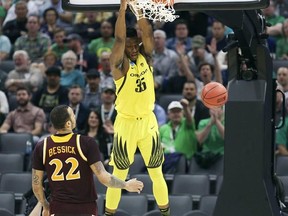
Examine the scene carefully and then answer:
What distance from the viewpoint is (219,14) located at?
9867 millimetres

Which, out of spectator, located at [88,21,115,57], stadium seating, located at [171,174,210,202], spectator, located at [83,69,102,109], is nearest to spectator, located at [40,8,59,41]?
spectator, located at [88,21,115,57]

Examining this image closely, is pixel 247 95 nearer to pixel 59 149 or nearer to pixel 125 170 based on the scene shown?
pixel 125 170

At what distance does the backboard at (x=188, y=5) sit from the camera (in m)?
9.41

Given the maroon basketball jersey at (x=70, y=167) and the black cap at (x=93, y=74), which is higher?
the black cap at (x=93, y=74)

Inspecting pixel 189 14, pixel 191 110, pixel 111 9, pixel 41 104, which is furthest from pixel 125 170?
pixel 189 14

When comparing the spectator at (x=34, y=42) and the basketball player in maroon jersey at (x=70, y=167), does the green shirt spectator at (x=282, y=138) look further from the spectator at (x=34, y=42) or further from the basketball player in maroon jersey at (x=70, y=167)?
the spectator at (x=34, y=42)

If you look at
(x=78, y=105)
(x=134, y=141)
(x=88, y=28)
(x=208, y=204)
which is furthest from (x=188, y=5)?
(x=88, y=28)

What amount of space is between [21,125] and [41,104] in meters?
0.67

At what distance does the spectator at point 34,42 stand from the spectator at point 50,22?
2.04ft

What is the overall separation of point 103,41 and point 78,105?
112 inches

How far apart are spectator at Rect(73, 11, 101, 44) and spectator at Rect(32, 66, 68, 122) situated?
102 inches

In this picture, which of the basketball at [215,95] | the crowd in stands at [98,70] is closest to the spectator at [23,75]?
the crowd in stands at [98,70]

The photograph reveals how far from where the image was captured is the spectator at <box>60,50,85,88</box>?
54.7ft

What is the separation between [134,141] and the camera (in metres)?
10.7
